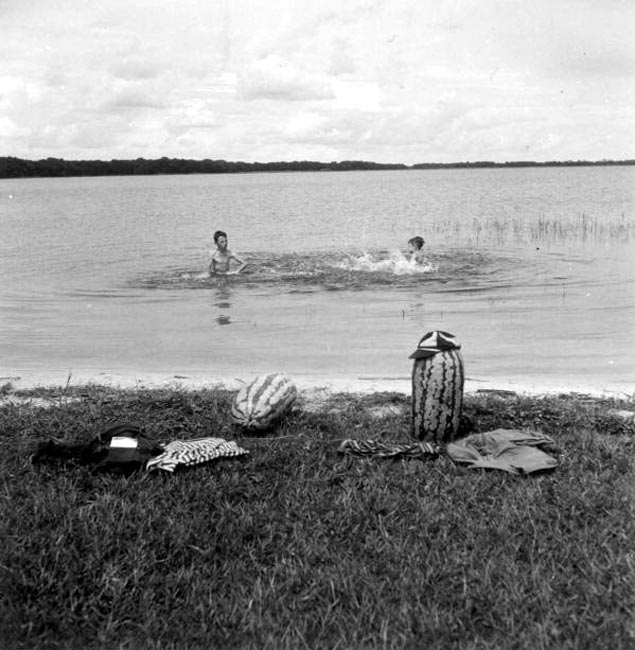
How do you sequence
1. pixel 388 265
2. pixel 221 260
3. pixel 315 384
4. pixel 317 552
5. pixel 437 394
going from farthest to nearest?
1. pixel 388 265
2. pixel 221 260
3. pixel 315 384
4. pixel 437 394
5. pixel 317 552

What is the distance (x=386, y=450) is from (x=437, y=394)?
794 mm

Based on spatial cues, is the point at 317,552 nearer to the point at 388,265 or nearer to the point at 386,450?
the point at 386,450

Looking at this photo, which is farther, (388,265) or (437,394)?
(388,265)

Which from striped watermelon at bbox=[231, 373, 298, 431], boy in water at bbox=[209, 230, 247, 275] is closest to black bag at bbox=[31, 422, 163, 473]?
striped watermelon at bbox=[231, 373, 298, 431]

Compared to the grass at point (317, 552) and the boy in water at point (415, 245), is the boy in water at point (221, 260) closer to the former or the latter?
the boy in water at point (415, 245)

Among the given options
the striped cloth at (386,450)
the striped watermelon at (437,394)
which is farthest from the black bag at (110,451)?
the striped watermelon at (437,394)

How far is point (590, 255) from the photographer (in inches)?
856

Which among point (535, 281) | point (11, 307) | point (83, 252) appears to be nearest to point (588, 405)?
point (535, 281)

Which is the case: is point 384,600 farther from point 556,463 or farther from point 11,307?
point 11,307

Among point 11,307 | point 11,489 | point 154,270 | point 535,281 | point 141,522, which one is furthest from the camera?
point 154,270

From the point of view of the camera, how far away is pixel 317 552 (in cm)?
438

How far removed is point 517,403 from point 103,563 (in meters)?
4.34

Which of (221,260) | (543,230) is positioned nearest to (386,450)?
(221,260)

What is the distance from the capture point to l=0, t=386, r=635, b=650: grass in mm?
3695
